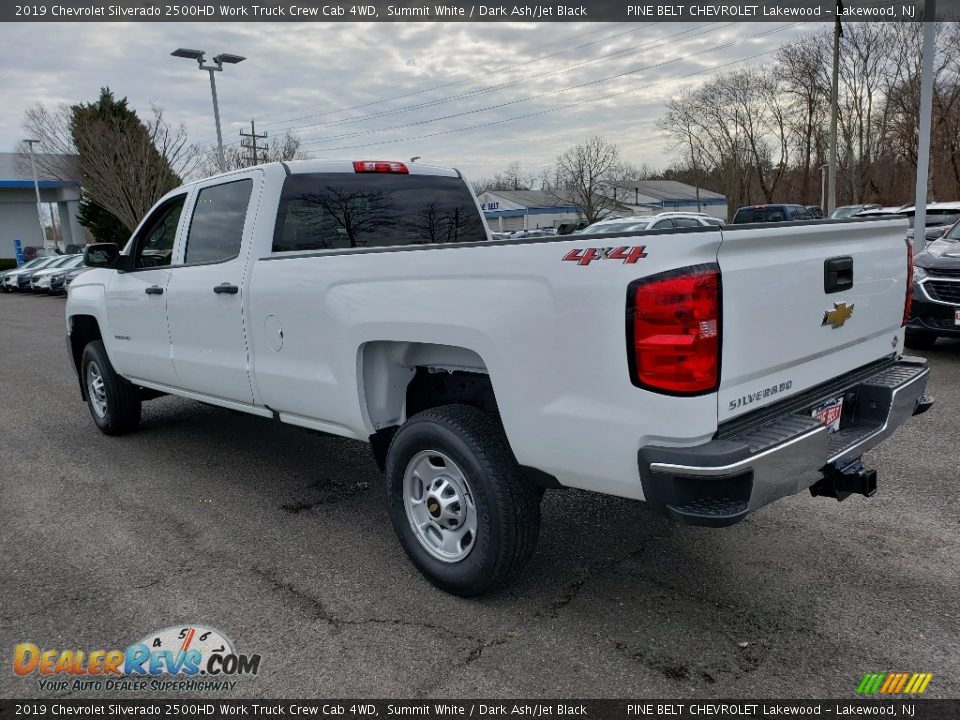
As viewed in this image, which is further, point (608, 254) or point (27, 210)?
point (27, 210)

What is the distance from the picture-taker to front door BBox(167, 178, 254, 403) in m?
4.44

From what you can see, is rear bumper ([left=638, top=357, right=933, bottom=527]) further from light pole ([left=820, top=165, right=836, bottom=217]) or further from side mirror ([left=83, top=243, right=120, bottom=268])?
light pole ([left=820, top=165, right=836, bottom=217])

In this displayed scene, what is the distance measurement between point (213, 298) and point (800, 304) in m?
3.37

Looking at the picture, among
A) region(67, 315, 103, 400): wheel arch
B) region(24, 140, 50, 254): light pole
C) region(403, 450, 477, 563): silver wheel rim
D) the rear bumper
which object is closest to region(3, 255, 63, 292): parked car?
region(24, 140, 50, 254): light pole

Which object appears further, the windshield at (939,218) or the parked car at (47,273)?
the parked car at (47,273)

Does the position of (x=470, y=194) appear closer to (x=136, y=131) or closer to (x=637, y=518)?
(x=637, y=518)

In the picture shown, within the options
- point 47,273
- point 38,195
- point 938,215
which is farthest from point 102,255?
point 38,195

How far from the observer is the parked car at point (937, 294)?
7.89 m

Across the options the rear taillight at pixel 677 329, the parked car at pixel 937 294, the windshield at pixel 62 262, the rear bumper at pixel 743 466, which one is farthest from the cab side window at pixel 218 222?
Answer: the windshield at pixel 62 262

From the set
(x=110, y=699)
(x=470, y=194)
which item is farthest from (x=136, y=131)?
(x=110, y=699)

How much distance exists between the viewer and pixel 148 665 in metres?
2.96

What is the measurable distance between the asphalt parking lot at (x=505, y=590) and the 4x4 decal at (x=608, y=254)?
1.54 metres

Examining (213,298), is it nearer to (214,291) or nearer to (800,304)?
(214,291)

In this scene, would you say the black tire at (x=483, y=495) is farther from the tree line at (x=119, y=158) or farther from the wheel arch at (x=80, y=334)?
the tree line at (x=119, y=158)
